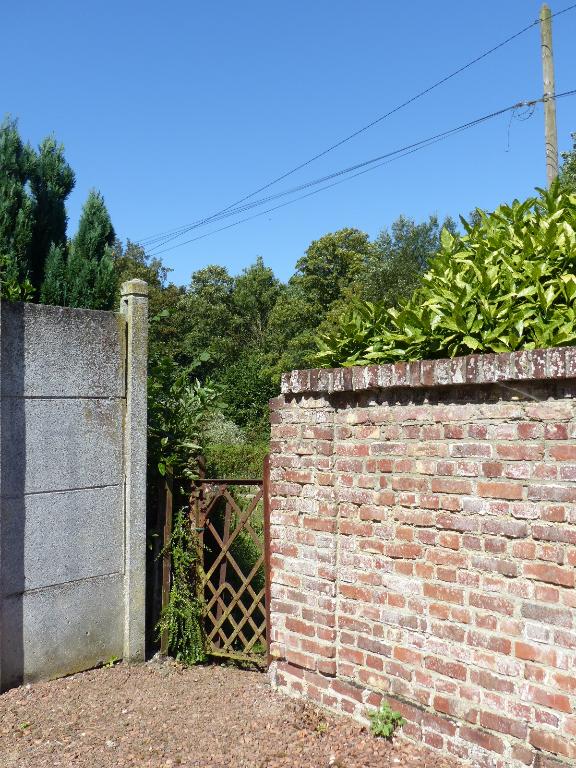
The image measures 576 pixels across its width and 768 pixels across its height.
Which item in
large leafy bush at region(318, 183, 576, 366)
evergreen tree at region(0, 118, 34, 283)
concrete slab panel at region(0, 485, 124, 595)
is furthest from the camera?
evergreen tree at region(0, 118, 34, 283)

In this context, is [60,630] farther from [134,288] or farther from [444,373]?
[444,373]

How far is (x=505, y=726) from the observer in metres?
3.11

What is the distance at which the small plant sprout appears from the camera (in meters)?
3.58

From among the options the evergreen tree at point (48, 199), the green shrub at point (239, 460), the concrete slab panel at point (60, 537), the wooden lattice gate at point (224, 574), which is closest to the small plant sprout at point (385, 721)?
the wooden lattice gate at point (224, 574)

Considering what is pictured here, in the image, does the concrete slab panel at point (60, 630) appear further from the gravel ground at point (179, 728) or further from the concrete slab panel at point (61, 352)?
the concrete slab panel at point (61, 352)

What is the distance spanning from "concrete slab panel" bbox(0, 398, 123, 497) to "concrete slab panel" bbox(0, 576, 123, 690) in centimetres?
73

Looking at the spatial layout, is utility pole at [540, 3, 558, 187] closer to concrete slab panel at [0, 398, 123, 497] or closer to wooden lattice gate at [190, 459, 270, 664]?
wooden lattice gate at [190, 459, 270, 664]

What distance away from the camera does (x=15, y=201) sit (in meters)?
9.73

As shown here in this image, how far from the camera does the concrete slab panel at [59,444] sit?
4.65 m

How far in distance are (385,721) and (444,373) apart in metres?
1.82

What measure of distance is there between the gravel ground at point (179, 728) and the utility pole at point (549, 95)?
365 inches

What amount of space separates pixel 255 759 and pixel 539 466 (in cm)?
209

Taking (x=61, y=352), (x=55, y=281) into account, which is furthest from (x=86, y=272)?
(x=61, y=352)

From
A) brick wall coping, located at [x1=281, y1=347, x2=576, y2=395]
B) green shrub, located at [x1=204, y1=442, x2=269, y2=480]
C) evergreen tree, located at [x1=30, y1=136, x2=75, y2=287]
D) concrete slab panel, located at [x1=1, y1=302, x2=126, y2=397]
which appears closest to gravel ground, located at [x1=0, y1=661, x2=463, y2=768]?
brick wall coping, located at [x1=281, y1=347, x2=576, y2=395]
